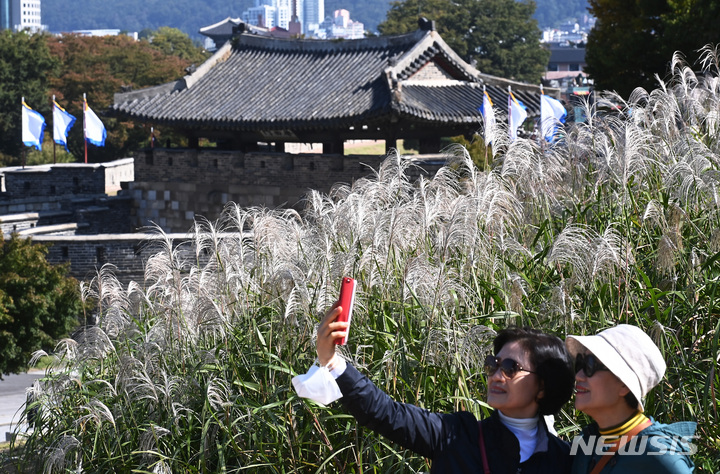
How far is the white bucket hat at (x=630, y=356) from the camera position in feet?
8.93

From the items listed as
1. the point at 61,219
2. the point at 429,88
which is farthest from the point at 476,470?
the point at 61,219

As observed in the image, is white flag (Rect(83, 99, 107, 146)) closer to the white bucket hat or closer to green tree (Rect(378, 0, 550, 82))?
the white bucket hat

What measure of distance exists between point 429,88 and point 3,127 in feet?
81.9

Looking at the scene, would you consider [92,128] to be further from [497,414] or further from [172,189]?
[497,414]

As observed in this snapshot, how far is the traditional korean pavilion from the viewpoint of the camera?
19.8m

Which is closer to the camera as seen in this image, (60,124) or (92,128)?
(92,128)

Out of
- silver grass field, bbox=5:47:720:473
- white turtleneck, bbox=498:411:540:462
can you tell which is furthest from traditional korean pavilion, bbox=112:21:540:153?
white turtleneck, bbox=498:411:540:462

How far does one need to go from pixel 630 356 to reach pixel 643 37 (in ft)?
53.3

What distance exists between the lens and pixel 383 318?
15.6 ft

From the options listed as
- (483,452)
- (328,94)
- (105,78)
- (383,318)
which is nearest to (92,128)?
(328,94)

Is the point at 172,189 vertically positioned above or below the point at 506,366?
below

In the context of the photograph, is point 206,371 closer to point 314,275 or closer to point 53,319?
point 314,275

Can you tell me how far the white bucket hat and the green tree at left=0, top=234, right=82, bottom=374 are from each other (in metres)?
12.6

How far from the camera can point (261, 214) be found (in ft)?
19.9
